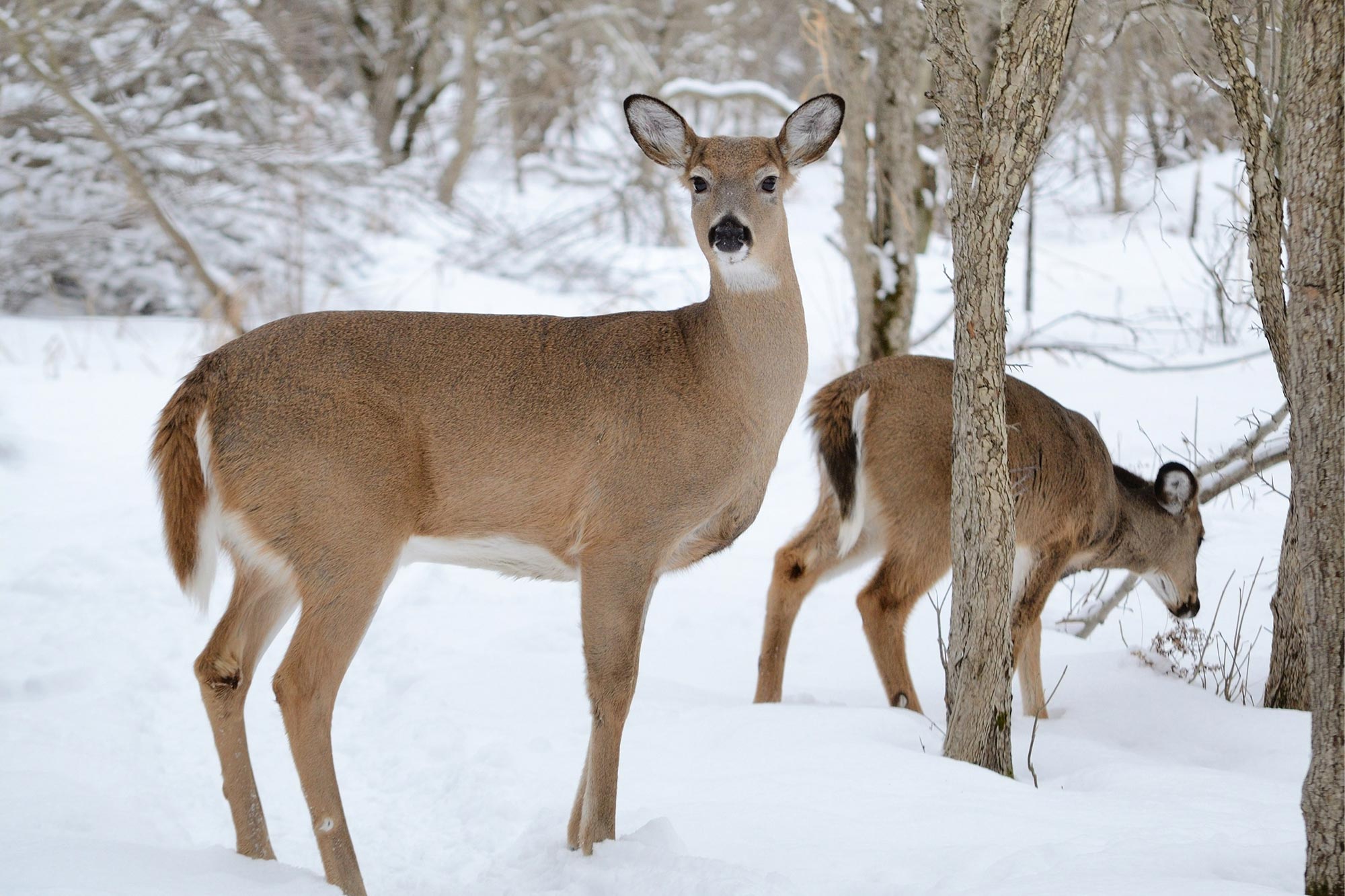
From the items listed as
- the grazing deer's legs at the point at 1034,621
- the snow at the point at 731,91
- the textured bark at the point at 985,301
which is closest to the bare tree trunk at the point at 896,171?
the snow at the point at 731,91

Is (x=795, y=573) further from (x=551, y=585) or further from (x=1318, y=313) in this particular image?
(x=1318, y=313)

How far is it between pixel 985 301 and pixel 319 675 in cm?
218

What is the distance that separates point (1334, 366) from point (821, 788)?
188cm

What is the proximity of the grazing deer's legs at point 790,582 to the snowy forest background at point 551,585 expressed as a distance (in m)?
0.44

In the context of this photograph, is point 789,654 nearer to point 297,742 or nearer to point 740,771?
point 740,771

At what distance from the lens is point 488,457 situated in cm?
382

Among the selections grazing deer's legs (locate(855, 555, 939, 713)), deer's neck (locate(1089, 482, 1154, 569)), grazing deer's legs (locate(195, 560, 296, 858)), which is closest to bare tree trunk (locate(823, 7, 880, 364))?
deer's neck (locate(1089, 482, 1154, 569))

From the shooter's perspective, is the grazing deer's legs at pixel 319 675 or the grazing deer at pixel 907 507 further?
the grazing deer at pixel 907 507

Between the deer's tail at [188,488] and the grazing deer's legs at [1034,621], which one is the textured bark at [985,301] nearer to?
the grazing deer's legs at [1034,621]

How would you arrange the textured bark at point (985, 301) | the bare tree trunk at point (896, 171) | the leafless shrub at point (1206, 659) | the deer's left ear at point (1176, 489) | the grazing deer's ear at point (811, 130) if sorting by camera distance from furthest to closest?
the bare tree trunk at point (896, 171) → the deer's left ear at point (1176, 489) → the leafless shrub at point (1206, 659) → the grazing deer's ear at point (811, 130) → the textured bark at point (985, 301)

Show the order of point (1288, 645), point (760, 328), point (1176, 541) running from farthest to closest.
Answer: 1. point (1176, 541)
2. point (1288, 645)
3. point (760, 328)

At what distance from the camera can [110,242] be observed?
12.0 meters

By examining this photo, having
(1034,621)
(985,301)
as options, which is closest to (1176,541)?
(1034,621)

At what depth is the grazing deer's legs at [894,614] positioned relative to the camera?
540 centimetres
